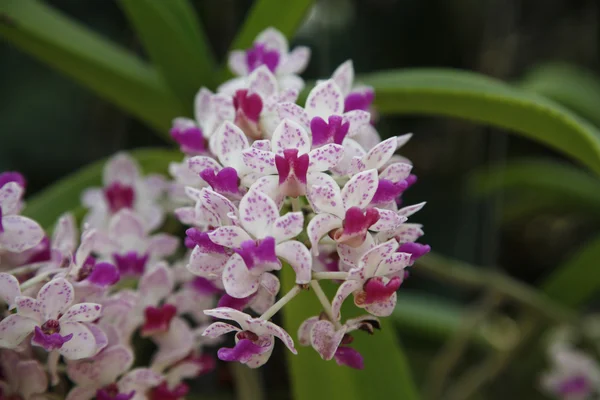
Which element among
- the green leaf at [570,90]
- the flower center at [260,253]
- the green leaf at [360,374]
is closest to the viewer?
the flower center at [260,253]

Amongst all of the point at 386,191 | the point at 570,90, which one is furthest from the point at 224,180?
the point at 570,90

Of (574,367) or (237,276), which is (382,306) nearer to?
(237,276)

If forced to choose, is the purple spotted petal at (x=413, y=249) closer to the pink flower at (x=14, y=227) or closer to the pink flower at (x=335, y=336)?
the pink flower at (x=335, y=336)

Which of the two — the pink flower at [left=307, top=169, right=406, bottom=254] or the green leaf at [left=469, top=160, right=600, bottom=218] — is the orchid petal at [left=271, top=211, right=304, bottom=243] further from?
the green leaf at [left=469, top=160, right=600, bottom=218]

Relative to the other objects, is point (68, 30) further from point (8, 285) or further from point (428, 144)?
point (428, 144)

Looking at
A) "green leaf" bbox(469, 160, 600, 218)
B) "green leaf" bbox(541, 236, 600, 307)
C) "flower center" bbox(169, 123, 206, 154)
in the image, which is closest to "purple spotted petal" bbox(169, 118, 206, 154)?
"flower center" bbox(169, 123, 206, 154)

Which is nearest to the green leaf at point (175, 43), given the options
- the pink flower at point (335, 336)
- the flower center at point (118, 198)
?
the flower center at point (118, 198)
